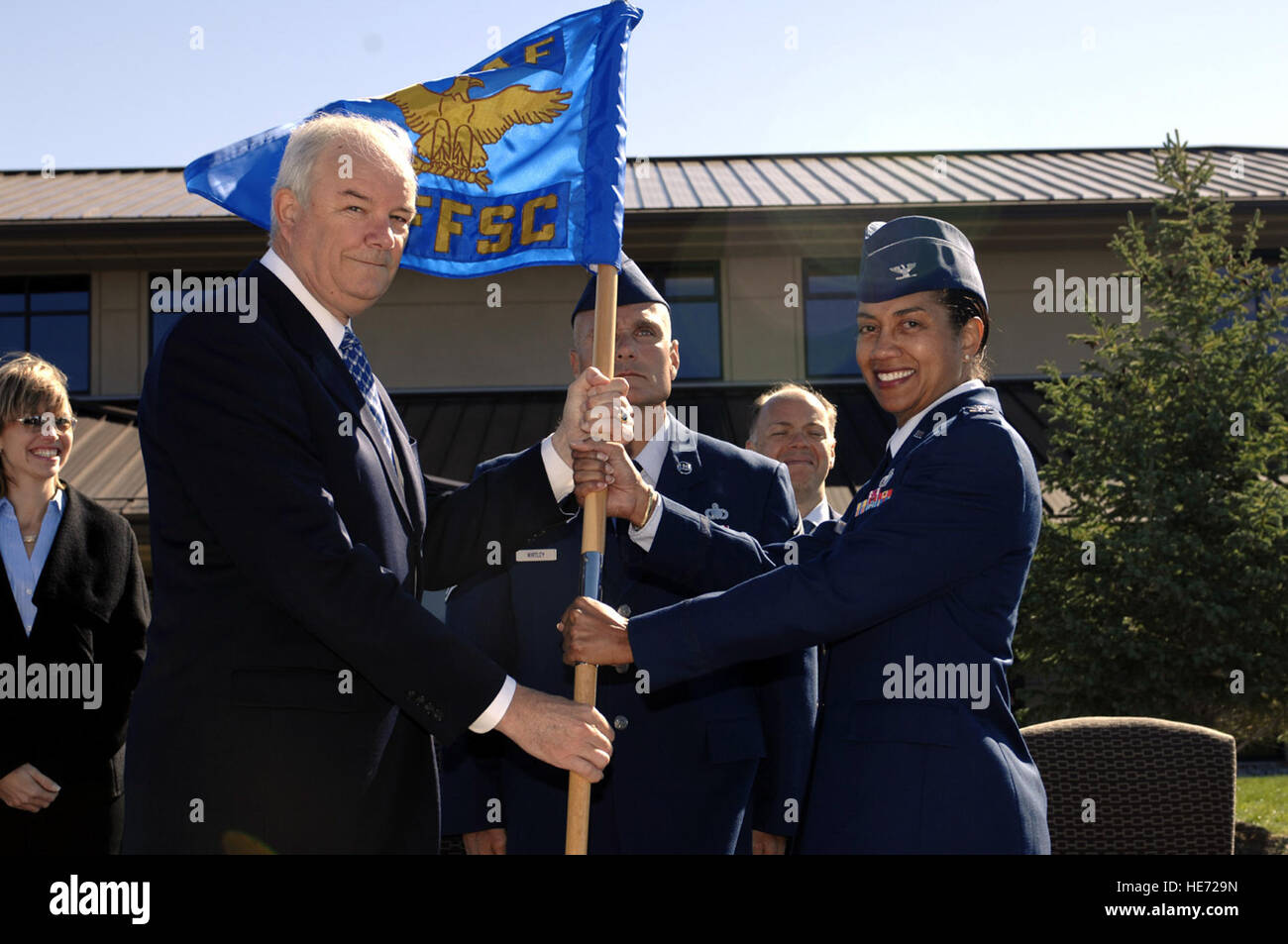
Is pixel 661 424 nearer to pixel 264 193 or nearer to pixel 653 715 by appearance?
pixel 653 715

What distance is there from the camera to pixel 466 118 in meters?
3.84

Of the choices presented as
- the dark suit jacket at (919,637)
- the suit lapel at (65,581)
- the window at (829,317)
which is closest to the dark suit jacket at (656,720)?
the dark suit jacket at (919,637)

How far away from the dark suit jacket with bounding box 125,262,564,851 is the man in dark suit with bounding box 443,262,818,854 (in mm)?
874

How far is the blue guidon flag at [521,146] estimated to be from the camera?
12.4 feet

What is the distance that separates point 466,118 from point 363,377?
1161mm

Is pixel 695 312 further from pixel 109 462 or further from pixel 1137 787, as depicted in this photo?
pixel 1137 787

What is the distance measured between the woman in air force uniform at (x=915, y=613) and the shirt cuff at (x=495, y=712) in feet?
1.25

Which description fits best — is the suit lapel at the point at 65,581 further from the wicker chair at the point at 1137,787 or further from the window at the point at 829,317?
the window at the point at 829,317

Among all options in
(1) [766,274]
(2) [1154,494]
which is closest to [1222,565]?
(2) [1154,494]

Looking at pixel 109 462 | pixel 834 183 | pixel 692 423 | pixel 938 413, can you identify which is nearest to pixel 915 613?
pixel 938 413

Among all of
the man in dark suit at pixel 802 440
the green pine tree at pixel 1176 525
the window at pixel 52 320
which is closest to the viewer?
the man in dark suit at pixel 802 440

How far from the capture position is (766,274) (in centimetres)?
1477

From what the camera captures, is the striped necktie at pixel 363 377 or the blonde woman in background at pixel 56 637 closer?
the striped necktie at pixel 363 377
